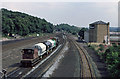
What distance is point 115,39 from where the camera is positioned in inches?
3073

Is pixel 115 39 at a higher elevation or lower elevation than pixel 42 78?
higher

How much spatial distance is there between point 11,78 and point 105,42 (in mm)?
57715

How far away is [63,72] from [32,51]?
660 cm

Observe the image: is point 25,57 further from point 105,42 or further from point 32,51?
point 105,42

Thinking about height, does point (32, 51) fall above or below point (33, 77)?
above

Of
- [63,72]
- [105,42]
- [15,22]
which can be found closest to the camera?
[63,72]

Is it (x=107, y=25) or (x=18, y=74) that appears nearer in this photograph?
(x=18, y=74)

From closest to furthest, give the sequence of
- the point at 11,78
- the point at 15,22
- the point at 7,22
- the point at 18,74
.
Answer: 1. the point at 11,78
2. the point at 18,74
3. the point at 7,22
4. the point at 15,22

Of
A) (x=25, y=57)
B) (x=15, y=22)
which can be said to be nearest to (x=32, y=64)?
(x=25, y=57)

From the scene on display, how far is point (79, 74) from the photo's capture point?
82.7 ft

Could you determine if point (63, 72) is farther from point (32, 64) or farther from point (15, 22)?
point (15, 22)

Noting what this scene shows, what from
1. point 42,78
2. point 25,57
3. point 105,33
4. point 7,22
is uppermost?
point 7,22

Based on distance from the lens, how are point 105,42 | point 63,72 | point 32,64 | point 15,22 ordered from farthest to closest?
point 15,22 → point 105,42 → point 32,64 → point 63,72

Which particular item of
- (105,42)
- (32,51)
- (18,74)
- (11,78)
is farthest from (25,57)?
(105,42)
